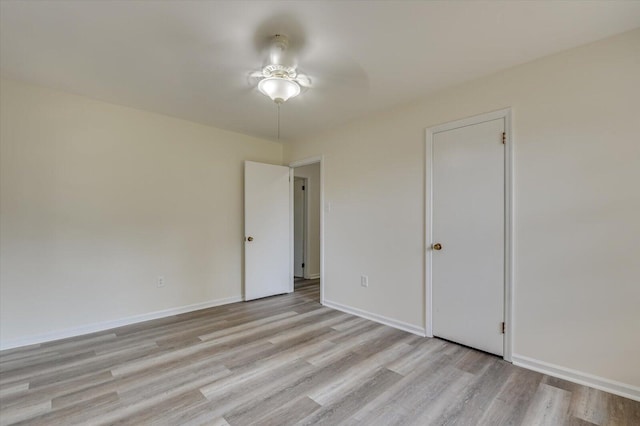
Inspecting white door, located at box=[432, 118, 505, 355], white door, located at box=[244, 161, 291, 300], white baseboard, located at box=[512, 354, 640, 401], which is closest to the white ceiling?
white door, located at box=[432, 118, 505, 355]

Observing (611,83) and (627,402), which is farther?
(611,83)

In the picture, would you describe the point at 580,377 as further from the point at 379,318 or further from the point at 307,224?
the point at 307,224

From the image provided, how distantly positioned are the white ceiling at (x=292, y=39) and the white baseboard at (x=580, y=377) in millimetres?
2330

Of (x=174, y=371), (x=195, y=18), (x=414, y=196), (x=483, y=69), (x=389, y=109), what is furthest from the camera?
(x=389, y=109)

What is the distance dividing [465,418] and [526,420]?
13.6 inches

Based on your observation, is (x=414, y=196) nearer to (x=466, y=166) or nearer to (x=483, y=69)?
(x=466, y=166)

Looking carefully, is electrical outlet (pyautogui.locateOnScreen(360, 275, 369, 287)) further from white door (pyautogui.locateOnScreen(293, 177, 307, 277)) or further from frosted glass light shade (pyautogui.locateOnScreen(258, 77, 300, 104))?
white door (pyautogui.locateOnScreen(293, 177, 307, 277))

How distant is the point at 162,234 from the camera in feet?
11.3

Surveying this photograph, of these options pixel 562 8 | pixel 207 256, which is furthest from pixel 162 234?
pixel 562 8

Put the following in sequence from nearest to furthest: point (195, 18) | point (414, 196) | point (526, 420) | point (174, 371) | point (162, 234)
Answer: point (526, 420)
point (195, 18)
point (174, 371)
point (414, 196)
point (162, 234)

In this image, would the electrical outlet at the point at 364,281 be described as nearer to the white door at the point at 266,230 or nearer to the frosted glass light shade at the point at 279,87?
the white door at the point at 266,230

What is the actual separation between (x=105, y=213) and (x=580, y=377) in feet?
14.6

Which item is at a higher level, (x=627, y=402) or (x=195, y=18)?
(x=195, y=18)

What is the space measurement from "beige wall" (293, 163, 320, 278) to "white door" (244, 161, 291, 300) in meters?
1.17
